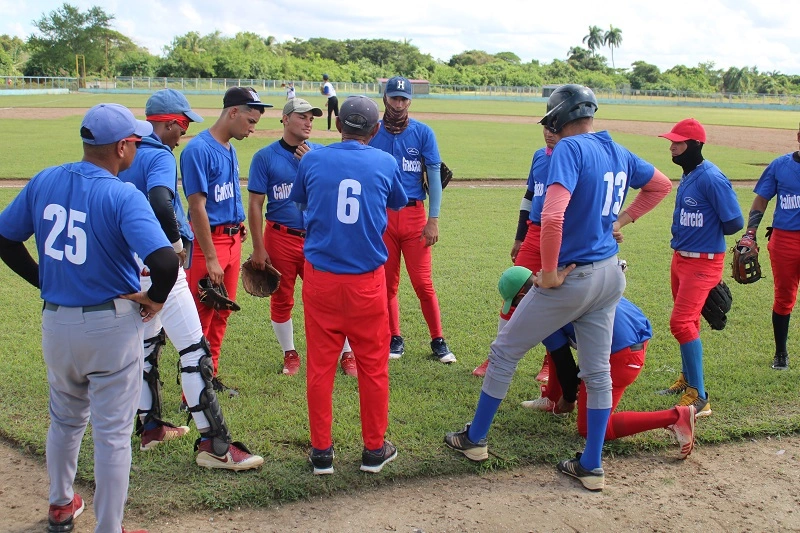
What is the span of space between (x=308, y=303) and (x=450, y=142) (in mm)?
21639

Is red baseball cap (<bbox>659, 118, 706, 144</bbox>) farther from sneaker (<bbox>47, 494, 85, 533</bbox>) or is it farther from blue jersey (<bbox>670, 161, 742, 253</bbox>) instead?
sneaker (<bbox>47, 494, 85, 533</bbox>)

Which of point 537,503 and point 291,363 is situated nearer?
point 537,503

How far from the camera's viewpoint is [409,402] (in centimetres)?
516

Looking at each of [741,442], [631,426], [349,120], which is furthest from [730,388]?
[349,120]

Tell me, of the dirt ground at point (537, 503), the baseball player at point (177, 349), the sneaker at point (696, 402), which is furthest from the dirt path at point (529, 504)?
the sneaker at point (696, 402)

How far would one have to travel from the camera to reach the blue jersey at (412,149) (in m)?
6.04

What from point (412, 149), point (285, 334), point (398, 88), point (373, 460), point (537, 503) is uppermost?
point (398, 88)

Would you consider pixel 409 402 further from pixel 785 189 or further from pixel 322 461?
pixel 785 189

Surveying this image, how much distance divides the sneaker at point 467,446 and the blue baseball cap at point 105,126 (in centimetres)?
264

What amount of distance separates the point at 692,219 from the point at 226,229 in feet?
11.6

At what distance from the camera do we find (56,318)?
314 centimetres

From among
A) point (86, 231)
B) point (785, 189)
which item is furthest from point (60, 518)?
point (785, 189)

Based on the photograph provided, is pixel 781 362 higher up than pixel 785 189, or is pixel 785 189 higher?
pixel 785 189

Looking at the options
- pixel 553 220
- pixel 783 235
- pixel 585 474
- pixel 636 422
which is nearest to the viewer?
pixel 553 220
